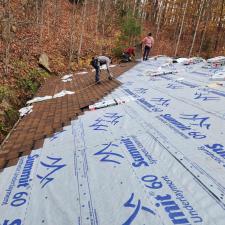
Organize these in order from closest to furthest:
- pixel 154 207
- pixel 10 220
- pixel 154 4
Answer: pixel 154 207 → pixel 10 220 → pixel 154 4

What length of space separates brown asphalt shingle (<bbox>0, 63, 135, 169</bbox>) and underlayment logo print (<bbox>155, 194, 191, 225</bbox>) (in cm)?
245

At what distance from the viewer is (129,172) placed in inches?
125

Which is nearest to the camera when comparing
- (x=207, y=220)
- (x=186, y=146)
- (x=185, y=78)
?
(x=207, y=220)

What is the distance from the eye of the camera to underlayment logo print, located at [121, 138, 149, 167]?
132 inches

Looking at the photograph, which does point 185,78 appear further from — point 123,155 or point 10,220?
point 10,220

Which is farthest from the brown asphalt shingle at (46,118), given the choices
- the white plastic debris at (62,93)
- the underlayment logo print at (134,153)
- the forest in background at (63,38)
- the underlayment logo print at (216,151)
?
the underlayment logo print at (216,151)

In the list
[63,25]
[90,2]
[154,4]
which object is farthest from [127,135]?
[154,4]

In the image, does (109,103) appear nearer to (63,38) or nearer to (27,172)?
(27,172)

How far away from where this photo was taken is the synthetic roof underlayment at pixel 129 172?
2486 mm

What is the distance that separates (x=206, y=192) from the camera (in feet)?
8.52

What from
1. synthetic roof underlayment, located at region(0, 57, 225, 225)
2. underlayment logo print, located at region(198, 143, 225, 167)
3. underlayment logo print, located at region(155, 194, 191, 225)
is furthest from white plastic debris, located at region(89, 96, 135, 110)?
underlayment logo print, located at region(155, 194, 191, 225)

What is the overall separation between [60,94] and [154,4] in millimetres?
28490

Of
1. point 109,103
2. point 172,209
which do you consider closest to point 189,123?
point 172,209

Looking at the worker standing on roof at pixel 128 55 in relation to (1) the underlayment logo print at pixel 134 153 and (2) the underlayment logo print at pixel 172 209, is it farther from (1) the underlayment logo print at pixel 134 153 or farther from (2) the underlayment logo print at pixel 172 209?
(2) the underlayment logo print at pixel 172 209
